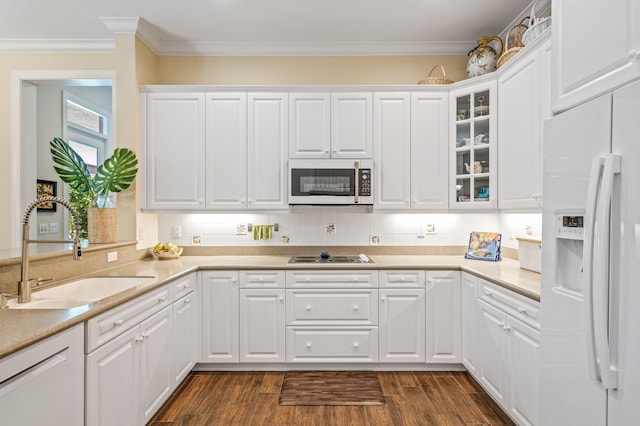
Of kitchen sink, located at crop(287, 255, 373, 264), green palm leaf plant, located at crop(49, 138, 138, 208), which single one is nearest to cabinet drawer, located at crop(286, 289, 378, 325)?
kitchen sink, located at crop(287, 255, 373, 264)

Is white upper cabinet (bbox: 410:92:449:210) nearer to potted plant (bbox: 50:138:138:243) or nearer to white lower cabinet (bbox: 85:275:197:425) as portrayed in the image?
white lower cabinet (bbox: 85:275:197:425)

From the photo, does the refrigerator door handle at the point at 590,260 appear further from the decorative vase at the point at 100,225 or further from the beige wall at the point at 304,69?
the decorative vase at the point at 100,225

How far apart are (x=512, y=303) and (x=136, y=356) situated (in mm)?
2158

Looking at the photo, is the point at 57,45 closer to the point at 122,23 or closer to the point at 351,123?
the point at 122,23

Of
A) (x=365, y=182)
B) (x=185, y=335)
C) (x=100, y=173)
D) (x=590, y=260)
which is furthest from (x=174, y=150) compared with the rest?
(x=590, y=260)

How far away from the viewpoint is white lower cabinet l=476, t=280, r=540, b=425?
1941 mm

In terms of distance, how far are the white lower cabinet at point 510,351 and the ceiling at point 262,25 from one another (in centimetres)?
217

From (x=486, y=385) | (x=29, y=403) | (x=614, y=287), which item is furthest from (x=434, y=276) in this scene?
(x=29, y=403)

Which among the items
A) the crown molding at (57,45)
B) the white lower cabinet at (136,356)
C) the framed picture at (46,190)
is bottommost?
the white lower cabinet at (136,356)

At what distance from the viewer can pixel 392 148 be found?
10.6 feet

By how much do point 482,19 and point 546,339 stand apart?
267 centimetres

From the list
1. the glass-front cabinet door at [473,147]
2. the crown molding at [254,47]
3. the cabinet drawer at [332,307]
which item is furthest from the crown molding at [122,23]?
the glass-front cabinet door at [473,147]

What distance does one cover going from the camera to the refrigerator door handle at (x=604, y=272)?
1.12 metres

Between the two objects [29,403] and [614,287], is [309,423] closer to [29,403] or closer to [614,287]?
[29,403]
